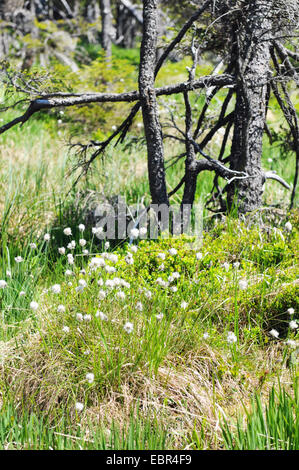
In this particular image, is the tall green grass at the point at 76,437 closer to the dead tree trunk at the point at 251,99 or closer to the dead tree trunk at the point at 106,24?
the dead tree trunk at the point at 251,99

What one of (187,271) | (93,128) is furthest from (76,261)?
(93,128)

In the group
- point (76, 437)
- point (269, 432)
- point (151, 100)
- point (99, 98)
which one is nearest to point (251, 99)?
point (151, 100)

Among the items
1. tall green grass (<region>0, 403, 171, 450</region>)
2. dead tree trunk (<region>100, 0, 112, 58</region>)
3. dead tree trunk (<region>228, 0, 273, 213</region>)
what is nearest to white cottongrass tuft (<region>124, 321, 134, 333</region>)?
tall green grass (<region>0, 403, 171, 450</region>)

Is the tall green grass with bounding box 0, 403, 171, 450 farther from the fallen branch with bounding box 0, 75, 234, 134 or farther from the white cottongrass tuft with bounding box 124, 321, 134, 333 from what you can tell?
the fallen branch with bounding box 0, 75, 234, 134

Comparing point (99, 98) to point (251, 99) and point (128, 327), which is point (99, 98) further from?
point (128, 327)

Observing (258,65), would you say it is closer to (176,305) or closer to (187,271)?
(187,271)

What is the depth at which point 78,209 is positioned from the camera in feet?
15.6

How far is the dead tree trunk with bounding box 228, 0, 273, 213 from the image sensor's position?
12.1ft

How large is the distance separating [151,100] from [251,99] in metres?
0.80

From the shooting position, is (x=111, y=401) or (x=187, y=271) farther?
(x=187, y=271)

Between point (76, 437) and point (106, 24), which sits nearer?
point (76, 437)

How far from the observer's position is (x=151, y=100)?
3672 mm

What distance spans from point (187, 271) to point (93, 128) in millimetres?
4633

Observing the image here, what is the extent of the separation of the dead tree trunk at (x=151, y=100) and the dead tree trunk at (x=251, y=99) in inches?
24.8
